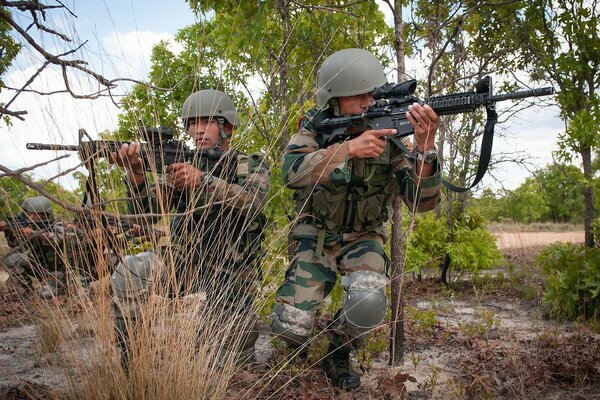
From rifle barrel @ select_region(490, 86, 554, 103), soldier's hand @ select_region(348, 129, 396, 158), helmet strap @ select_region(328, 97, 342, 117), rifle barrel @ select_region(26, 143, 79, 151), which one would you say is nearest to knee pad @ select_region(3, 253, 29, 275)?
rifle barrel @ select_region(26, 143, 79, 151)

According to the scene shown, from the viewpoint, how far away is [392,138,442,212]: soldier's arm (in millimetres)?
2994

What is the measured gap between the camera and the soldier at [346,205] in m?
2.98

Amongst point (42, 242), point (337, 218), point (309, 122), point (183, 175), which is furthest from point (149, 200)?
point (42, 242)

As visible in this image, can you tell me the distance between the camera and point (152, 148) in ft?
9.85

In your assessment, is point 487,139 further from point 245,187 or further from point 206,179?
point 206,179

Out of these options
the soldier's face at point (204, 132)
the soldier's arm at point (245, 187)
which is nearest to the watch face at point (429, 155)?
the soldier's arm at point (245, 187)

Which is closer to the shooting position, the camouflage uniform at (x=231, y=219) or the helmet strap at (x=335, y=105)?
the camouflage uniform at (x=231, y=219)

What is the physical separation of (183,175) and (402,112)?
133cm

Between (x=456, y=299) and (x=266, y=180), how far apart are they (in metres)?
3.23

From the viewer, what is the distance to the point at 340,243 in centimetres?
334

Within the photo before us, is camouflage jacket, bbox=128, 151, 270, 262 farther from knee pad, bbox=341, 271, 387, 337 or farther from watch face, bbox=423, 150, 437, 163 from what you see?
watch face, bbox=423, 150, 437, 163

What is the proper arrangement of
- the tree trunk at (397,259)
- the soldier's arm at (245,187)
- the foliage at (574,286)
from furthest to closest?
1. the foliage at (574,286)
2. the tree trunk at (397,259)
3. the soldier's arm at (245,187)

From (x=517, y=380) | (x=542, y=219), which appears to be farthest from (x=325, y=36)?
(x=542, y=219)

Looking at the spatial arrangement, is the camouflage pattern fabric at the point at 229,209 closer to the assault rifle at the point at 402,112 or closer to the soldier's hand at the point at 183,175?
the soldier's hand at the point at 183,175
